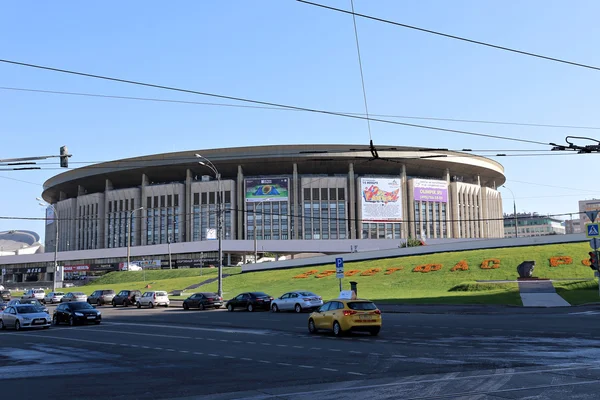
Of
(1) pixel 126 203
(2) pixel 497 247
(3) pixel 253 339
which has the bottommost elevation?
(3) pixel 253 339

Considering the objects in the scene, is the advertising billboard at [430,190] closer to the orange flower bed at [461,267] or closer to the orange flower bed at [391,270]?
the orange flower bed at [391,270]

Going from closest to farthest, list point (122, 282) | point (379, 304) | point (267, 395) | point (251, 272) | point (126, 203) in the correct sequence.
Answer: point (267, 395) → point (379, 304) → point (251, 272) → point (122, 282) → point (126, 203)

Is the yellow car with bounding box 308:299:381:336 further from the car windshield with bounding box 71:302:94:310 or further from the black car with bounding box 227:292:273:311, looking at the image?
the black car with bounding box 227:292:273:311

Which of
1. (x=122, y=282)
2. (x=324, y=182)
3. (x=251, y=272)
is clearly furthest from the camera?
(x=324, y=182)

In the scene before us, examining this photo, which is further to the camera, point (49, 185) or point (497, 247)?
point (49, 185)

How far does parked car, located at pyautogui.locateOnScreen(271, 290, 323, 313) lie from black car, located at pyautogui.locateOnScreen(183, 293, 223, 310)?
7601mm

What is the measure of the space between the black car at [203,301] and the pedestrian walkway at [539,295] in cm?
2219

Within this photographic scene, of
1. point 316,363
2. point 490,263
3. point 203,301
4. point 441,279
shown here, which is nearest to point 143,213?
point 203,301

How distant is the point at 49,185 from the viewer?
140250mm

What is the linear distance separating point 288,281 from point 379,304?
78.7 ft

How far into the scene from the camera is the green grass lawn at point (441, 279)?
42.1 meters

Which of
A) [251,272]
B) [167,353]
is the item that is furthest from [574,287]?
[251,272]

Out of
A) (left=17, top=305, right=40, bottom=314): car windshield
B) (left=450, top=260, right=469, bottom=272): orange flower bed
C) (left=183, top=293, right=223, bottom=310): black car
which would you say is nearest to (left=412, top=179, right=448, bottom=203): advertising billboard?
(left=450, top=260, right=469, bottom=272): orange flower bed

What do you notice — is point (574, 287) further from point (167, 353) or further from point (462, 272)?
point (167, 353)
